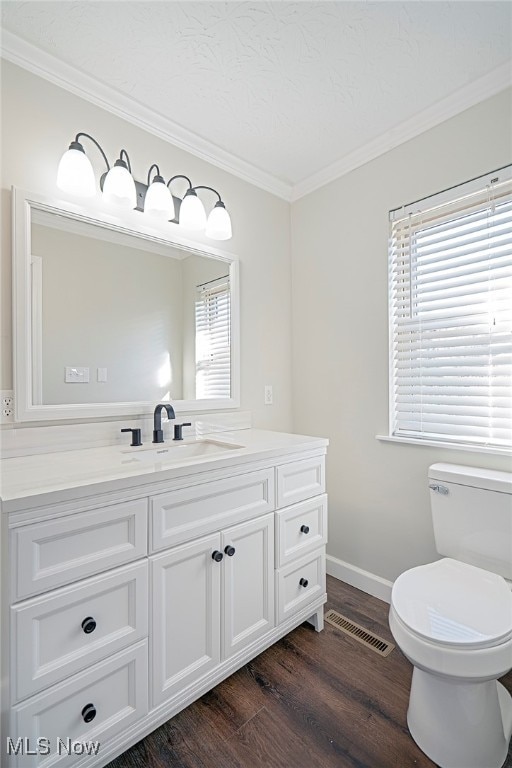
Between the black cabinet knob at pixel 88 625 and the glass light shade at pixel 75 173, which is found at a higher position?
the glass light shade at pixel 75 173

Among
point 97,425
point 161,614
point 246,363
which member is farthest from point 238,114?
point 161,614

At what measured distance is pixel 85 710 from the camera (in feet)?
3.24

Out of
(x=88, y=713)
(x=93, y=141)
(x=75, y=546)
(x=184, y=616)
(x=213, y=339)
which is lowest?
(x=88, y=713)

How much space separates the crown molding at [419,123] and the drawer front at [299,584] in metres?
2.06

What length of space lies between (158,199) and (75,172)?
352 mm

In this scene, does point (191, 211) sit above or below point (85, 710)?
above

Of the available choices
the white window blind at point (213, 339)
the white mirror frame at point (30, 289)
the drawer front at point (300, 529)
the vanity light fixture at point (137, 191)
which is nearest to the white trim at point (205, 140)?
the vanity light fixture at point (137, 191)

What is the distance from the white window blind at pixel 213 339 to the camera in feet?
6.26

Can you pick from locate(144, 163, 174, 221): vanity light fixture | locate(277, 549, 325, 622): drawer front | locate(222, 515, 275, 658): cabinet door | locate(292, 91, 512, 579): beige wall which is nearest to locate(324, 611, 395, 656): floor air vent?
locate(277, 549, 325, 622): drawer front

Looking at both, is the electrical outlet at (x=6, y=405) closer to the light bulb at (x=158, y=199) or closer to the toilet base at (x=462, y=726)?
the light bulb at (x=158, y=199)

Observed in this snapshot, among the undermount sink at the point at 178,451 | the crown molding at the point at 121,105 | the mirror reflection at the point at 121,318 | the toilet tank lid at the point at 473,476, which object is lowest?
the toilet tank lid at the point at 473,476

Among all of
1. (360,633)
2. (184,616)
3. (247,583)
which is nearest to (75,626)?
(184,616)

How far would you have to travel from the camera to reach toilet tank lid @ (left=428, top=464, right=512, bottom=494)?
1383 mm

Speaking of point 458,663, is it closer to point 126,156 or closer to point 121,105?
point 126,156
